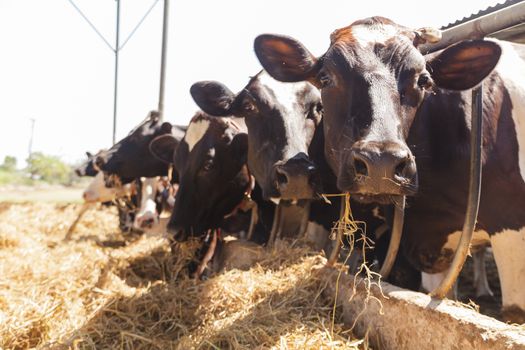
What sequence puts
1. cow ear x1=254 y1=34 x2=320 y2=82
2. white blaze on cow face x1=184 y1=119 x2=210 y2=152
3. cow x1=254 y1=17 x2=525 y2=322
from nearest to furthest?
1. cow x1=254 y1=17 x2=525 y2=322
2. cow ear x1=254 y1=34 x2=320 y2=82
3. white blaze on cow face x1=184 y1=119 x2=210 y2=152

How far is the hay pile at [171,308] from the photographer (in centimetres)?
225

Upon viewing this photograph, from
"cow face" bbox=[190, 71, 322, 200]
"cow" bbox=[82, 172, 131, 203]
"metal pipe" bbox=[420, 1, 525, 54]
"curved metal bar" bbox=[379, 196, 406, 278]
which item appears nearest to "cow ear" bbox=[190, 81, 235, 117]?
"cow face" bbox=[190, 71, 322, 200]

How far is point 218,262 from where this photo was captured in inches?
168

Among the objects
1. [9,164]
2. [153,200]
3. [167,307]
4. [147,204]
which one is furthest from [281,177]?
[9,164]

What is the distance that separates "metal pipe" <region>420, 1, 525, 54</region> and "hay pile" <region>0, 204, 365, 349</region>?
1.67 meters

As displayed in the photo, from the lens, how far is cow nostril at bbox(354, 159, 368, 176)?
76.3 inches

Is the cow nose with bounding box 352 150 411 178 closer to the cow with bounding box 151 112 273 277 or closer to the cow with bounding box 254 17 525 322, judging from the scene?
the cow with bounding box 254 17 525 322

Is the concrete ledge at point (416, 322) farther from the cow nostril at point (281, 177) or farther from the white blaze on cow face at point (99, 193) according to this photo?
the white blaze on cow face at point (99, 193)

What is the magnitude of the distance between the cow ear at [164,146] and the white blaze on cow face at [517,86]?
345cm

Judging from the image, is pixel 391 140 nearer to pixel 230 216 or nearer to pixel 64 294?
pixel 64 294

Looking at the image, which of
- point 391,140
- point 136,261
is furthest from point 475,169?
point 136,261

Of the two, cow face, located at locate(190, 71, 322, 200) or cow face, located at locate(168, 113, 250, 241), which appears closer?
cow face, located at locate(190, 71, 322, 200)

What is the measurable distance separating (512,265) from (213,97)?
2403mm

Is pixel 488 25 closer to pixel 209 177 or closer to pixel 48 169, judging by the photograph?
pixel 209 177
